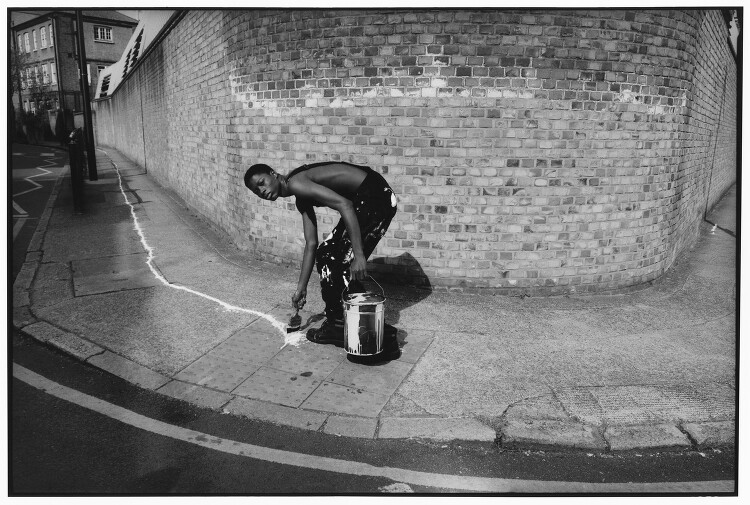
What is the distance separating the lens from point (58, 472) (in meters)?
2.88

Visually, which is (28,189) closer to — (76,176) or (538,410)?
(76,176)

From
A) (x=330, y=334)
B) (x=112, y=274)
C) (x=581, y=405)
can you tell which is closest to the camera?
(x=581, y=405)

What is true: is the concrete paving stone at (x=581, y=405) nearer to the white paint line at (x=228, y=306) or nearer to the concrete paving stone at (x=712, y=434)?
the concrete paving stone at (x=712, y=434)

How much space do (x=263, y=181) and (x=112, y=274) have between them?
3593 millimetres

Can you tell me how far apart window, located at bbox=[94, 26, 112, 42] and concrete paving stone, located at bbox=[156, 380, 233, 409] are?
1749 inches

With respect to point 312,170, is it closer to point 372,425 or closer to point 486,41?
point 372,425

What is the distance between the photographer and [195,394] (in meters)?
3.77

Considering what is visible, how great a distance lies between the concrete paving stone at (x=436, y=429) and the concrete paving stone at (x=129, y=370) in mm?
1807

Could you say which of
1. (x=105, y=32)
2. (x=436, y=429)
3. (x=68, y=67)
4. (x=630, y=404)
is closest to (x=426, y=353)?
(x=436, y=429)

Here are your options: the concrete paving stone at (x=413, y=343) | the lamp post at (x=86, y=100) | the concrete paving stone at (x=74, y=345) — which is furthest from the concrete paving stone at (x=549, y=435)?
the lamp post at (x=86, y=100)

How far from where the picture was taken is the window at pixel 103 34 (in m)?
39.8

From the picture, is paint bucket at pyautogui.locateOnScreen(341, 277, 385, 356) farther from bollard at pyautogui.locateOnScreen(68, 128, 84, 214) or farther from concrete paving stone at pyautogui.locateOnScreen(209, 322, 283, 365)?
bollard at pyautogui.locateOnScreen(68, 128, 84, 214)

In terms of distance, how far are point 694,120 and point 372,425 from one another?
6501 mm

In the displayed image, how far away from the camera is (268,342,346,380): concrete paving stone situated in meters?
4.14
